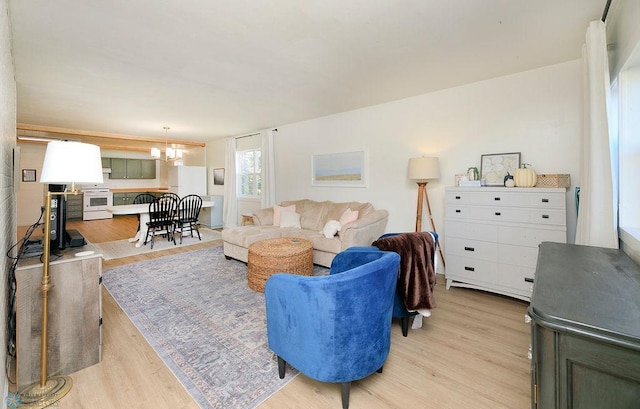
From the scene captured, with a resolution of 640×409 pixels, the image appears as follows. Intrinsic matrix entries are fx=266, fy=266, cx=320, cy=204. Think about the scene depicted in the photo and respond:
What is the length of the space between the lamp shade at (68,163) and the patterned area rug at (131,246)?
11.6ft

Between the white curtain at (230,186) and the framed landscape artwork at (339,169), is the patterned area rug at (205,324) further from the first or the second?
the white curtain at (230,186)

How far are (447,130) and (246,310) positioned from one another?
10.8ft

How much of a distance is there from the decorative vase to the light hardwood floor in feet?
4.41

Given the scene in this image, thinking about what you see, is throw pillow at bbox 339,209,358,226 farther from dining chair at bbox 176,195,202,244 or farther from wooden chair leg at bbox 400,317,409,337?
dining chair at bbox 176,195,202,244

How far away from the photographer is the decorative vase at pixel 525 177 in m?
2.75

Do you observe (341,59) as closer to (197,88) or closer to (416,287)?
(197,88)

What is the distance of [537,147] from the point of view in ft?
9.61

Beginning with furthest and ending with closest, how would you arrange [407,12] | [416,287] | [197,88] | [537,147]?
[197,88], [537,147], [416,287], [407,12]

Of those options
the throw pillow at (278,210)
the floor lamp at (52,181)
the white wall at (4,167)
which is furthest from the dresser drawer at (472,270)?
the white wall at (4,167)

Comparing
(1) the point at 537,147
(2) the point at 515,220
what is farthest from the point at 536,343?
(1) the point at 537,147

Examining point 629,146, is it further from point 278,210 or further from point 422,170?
point 278,210

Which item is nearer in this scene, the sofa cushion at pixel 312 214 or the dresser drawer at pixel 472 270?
the dresser drawer at pixel 472 270

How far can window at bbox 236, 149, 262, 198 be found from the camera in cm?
644

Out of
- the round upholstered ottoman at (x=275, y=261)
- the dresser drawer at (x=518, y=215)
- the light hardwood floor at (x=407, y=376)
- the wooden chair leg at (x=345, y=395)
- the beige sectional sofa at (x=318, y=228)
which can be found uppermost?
the dresser drawer at (x=518, y=215)
